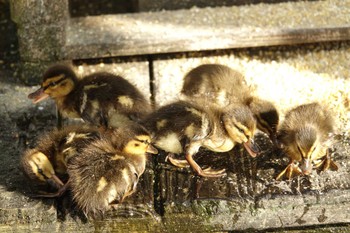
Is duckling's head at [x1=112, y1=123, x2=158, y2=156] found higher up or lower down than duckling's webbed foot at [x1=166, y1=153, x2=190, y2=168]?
higher up

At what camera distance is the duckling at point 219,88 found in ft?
11.7

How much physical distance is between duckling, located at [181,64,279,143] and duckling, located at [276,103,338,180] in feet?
0.64

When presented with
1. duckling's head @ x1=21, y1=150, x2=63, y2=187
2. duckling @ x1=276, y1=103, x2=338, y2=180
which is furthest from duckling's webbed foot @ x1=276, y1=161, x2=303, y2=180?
duckling's head @ x1=21, y1=150, x2=63, y2=187

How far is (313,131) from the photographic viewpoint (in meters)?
3.19

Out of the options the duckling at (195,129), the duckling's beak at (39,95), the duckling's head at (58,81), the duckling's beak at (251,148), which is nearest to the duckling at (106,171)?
the duckling at (195,129)

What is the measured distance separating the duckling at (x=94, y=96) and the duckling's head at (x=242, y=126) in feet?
1.34

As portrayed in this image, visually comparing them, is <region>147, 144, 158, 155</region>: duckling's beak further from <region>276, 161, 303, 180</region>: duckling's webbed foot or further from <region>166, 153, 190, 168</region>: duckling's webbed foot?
<region>276, 161, 303, 180</region>: duckling's webbed foot

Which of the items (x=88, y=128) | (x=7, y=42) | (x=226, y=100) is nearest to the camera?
(x=88, y=128)

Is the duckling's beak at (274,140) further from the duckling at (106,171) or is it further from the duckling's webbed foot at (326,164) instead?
the duckling at (106,171)

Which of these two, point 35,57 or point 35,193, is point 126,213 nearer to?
point 35,193

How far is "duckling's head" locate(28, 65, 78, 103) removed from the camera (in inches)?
143

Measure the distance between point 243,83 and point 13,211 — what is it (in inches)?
47.8

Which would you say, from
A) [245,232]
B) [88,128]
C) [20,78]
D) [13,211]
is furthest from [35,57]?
[245,232]

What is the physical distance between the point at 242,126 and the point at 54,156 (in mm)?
762
